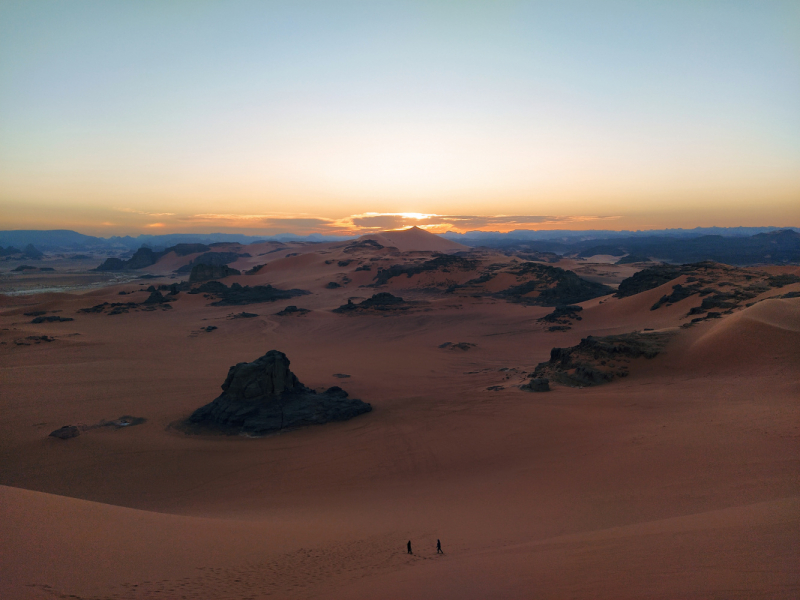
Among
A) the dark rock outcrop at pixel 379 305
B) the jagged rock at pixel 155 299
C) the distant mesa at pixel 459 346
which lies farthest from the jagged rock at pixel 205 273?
the distant mesa at pixel 459 346

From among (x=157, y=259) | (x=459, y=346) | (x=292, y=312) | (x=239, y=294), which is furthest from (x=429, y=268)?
(x=157, y=259)

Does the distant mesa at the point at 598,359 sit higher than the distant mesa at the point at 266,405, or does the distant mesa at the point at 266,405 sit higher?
the distant mesa at the point at 598,359

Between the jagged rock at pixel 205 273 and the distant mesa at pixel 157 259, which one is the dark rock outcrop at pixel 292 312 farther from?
the distant mesa at pixel 157 259

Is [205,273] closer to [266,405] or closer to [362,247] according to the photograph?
[362,247]

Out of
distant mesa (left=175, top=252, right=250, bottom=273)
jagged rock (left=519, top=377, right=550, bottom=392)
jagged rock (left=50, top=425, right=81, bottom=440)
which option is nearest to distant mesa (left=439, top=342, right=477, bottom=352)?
jagged rock (left=519, top=377, right=550, bottom=392)

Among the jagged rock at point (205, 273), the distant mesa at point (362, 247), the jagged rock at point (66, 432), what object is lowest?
the jagged rock at point (66, 432)

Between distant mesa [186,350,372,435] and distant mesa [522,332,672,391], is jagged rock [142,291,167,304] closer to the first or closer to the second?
distant mesa [186,350,372,435]
